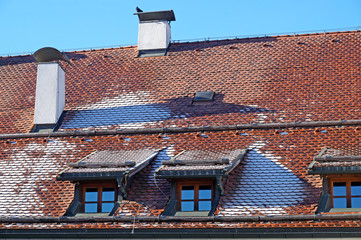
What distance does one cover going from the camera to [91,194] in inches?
908

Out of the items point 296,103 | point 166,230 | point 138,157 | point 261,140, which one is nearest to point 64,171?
point 138,157

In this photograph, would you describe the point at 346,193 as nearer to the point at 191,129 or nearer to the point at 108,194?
the point at 191,129

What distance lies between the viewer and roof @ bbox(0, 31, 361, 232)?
21781mm

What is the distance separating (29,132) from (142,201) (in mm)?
6280

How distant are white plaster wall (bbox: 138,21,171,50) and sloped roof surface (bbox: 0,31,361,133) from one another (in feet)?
1.40

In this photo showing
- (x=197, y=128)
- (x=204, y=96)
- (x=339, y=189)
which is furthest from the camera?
(x=204, y=96)

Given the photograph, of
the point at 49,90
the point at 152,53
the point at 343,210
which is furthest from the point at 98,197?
the point at 152,53

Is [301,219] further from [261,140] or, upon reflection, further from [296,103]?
[296,103]

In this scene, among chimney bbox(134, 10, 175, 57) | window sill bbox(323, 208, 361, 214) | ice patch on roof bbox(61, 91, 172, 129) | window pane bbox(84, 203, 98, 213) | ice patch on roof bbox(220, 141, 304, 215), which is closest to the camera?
window sill bbox(323, 208, 361, 214)

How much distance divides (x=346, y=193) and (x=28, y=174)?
9658 millimetres

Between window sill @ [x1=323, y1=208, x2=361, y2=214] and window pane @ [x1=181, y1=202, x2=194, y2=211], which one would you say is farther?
window pane @ [x1=181, y1=202, x2=194, y2=211]

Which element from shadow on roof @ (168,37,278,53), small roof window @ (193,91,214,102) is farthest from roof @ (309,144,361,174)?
shadow on roof @ (168,37,278,53)

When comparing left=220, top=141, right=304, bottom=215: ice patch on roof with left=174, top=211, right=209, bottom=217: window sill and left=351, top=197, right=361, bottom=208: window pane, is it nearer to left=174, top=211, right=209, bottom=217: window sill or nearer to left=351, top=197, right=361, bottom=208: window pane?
left=174, top=211, right=209, bottom=217: window sill

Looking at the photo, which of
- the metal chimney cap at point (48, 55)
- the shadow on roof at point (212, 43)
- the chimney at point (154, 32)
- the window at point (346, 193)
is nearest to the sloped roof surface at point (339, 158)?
the window at point (346, 193)
